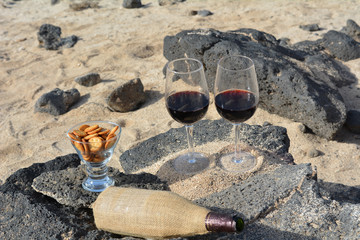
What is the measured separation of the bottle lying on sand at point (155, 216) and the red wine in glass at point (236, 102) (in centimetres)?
65

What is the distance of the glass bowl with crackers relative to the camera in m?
→ 2.13

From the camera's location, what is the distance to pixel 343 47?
20.8ft

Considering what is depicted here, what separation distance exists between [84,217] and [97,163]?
0.99 ft

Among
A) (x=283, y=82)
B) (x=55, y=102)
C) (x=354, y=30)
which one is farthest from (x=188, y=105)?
(x=354, y=30)

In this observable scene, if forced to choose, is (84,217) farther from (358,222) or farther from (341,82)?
(341,82)

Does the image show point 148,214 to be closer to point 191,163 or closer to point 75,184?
point 75,184

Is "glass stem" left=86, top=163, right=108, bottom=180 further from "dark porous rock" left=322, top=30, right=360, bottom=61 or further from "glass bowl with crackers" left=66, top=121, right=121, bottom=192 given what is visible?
"dark porous rock" left=322, top=30, right=360, bottom=61

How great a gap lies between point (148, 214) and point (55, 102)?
13.9 feet

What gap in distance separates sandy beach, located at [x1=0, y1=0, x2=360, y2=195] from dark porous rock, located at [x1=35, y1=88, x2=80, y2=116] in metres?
0.09

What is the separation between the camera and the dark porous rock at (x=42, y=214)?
Answer: 1881 millimetres

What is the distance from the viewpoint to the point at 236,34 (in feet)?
17.8

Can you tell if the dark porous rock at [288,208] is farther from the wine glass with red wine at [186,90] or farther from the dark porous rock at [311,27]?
the dark porous rock at [311,27]

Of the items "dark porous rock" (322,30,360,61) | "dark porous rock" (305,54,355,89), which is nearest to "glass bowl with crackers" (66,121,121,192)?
"dark porous rock" (305,54,355,89)

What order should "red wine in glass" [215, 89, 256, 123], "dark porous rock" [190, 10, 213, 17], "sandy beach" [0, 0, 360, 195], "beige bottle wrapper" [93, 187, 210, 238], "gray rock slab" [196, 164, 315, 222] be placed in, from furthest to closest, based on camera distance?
"dark porous rock" [190, 10, 213, 17] < "sandy beach" [0, 0, 360, 195] < "red wine in glass" [215, 89, 256, 123] < "gray rock slab" [196, 164, 315, 222] < "beige bottle wrapper" [93, 187, 210, 238]
